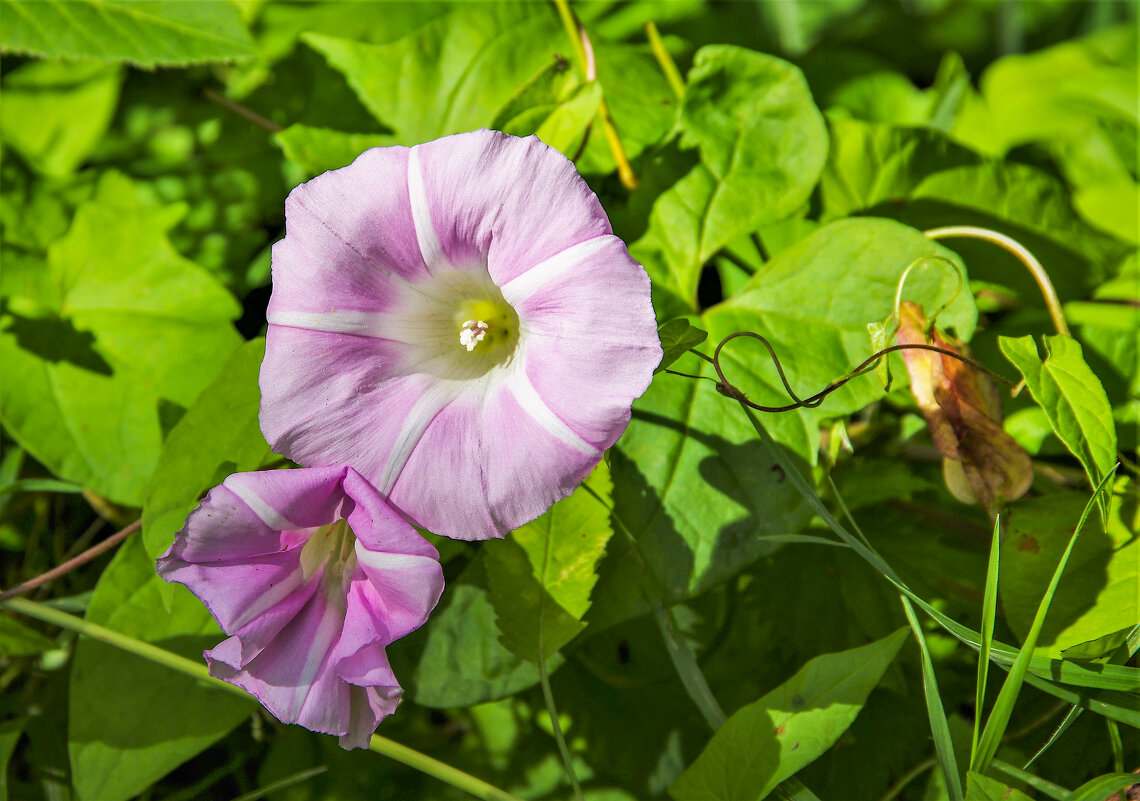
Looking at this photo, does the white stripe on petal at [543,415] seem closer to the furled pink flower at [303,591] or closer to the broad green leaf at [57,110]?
the furled pink flower at [303,591]

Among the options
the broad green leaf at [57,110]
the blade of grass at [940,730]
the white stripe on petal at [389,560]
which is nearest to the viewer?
the white stripe on petal at [389,560]

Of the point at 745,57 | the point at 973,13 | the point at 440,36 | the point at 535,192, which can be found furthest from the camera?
the point at 973,13

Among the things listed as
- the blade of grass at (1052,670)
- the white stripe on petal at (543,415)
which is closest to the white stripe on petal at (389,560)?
the white stripe on petal at (543,415)

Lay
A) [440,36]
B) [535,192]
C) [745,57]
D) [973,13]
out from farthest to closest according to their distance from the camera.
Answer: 1. [973,13]
2. [440,36]
3. [745,57]
4. [535,192]

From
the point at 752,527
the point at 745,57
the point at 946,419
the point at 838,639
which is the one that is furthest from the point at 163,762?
the point at 745,57

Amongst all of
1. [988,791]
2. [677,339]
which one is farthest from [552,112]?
[988,791]

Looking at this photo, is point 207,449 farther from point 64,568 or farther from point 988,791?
point 988,791

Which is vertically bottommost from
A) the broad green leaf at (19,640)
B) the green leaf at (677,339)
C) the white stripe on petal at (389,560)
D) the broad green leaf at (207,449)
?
the broad green leaf at (19,640)

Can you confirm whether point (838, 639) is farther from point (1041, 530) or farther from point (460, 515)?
point (460, 515)
